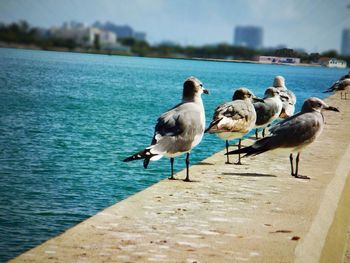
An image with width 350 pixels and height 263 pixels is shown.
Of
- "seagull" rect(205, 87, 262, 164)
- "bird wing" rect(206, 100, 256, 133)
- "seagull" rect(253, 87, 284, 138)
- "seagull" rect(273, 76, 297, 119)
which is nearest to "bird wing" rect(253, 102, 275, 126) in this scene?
"seagull" rect(253, 87, 284, 138)

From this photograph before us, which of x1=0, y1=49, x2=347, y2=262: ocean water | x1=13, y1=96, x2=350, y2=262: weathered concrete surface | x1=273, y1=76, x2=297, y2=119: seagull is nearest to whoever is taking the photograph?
x1=13, y1=96, x2=350, y2=262: weathered concrete surface

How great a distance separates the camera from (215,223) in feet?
18.9

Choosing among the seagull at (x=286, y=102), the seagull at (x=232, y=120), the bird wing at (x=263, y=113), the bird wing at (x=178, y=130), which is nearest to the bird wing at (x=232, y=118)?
the seagull at (x=232, y=120)

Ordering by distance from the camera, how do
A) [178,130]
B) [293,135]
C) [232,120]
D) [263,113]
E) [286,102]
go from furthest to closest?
[286,102] → [263,113] → [232,120] → [293,135] → [178,130]

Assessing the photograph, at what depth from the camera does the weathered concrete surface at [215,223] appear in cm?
479

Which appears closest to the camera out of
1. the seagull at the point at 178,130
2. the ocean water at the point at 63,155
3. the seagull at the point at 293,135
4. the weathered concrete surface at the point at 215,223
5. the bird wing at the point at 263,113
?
the weathered concrete surface at the point at 215,223

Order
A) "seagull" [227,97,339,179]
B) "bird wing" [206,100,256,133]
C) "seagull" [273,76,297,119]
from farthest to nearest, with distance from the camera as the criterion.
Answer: "seagull" [273,76,297,119] → "bird wing" [206,100,256,133] → "seagull" [227,97,339,179]

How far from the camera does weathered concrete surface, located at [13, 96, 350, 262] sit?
4785 millimetres

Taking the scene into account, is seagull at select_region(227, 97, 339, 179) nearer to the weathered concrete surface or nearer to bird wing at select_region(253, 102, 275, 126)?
the weathered concrete surface

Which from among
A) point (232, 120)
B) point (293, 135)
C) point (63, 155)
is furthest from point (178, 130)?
point (63, 155)

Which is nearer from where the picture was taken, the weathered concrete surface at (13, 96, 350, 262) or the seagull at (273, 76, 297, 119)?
the weathered concrete surface at (13, 96, 350, 262)

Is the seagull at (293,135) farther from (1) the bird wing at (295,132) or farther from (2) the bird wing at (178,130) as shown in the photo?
(2) the bird wing at (178,130)

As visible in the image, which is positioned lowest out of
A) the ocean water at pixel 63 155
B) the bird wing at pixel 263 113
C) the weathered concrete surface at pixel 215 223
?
the ocean water at pixel 63 155

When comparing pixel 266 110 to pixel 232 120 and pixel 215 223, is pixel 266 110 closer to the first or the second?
pixel 232 120
